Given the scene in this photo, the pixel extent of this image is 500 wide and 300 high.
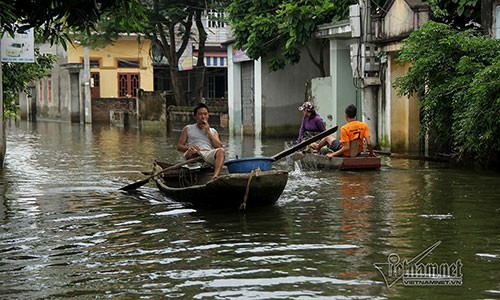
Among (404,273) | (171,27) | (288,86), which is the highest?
(171,27)

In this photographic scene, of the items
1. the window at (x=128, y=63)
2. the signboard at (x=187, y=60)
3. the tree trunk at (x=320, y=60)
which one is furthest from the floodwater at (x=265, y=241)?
the window at (x=128, y=63)

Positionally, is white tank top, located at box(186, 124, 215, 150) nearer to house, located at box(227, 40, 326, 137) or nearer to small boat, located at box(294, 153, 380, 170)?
small boat, located at box(294, 153, 380, 170)

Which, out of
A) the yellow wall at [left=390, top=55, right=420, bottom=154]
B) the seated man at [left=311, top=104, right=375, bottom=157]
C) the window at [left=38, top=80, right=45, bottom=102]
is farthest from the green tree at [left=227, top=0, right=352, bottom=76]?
the window at [left=38, top=80, right=45, bottom=102]

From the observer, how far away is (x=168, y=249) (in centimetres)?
925

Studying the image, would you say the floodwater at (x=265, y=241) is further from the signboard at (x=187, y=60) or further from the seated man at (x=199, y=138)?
the signboard at (x=187, y=60)

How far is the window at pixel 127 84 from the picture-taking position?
181ft

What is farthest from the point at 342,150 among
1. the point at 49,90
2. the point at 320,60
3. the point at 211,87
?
the point at 49,90

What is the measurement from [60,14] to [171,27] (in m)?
27.7

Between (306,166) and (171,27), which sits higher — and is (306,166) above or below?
below

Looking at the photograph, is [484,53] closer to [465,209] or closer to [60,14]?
[465,209]

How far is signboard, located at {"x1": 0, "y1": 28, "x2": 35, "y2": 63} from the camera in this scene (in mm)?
19031

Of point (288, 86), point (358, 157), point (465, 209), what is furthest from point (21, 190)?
point (288, 86)

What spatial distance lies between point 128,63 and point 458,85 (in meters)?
40.0

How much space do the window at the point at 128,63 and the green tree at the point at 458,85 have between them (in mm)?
37881
